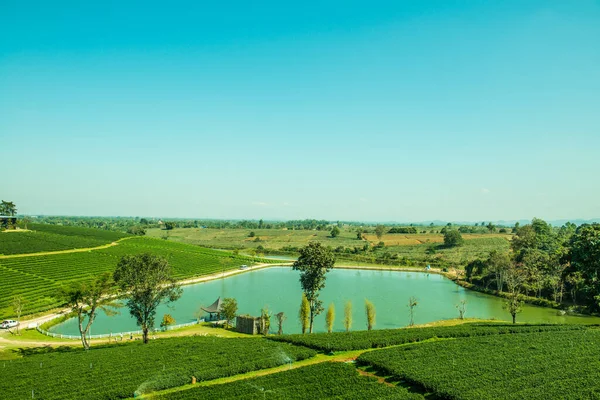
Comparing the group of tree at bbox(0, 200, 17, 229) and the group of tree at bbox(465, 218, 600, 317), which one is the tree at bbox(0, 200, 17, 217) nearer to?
the group of tree at bbox(0, 200, 17, 229)

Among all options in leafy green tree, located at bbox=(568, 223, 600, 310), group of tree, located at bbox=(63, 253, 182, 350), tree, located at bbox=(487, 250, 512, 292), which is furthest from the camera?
tree, located at bbox=(487, 250, 512, 292)

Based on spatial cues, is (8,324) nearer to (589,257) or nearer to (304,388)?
(304,388)

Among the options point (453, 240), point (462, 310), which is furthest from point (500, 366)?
point (453, 240)

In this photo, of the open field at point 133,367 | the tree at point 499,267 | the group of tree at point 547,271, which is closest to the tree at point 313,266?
the open field at point 133,367

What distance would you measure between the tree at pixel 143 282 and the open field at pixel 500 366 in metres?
22.8

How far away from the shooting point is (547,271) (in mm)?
76000

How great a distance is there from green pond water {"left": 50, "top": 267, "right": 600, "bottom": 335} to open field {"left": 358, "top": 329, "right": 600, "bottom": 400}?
2463 cm

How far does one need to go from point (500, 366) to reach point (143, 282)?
33.4m

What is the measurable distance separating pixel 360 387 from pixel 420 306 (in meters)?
50.5

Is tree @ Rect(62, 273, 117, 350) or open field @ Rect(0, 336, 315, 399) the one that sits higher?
tree @ Rect(62, 273, 117, 350)

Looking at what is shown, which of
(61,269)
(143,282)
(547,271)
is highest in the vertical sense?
(143,282)

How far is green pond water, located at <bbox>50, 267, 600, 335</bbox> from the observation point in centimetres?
5762

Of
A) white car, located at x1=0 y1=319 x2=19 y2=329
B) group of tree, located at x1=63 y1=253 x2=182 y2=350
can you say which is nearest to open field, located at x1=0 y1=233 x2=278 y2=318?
group of tree, located at x1=63 y1=253 x2=182 y2=350

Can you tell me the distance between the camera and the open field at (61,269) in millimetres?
58281
